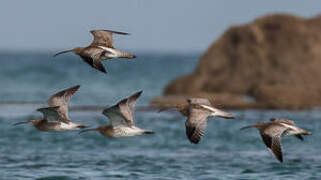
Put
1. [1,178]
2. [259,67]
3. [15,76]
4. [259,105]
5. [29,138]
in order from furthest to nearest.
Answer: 1. [15,76]
2. [259,67]
3. [259,105]
4. [29,138]
5. [1,178]

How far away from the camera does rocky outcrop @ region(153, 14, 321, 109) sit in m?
45.9

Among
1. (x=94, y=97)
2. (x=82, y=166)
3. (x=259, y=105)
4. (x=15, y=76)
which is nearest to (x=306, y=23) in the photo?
(x=259, y=105)

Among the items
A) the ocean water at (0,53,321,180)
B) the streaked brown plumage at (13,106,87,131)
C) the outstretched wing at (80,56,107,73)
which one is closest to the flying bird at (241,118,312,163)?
the ocean water at (0,53,321,180)

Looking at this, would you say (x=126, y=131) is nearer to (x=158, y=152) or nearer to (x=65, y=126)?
(x=65, y=126)

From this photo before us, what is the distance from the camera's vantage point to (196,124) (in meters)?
20.0

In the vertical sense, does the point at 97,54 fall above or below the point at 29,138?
above

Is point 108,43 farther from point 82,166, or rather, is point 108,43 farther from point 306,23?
point 306,23

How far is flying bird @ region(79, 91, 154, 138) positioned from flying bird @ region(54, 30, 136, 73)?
109cm

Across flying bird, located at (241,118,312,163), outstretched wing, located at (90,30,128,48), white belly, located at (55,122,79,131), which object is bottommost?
flying bird, located at (241,118,312,163)

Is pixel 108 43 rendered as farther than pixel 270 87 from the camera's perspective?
No

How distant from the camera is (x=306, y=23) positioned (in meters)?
47.6

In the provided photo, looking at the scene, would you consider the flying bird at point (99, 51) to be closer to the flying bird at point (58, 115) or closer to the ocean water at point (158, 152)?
the flying bird at point (58, 115)

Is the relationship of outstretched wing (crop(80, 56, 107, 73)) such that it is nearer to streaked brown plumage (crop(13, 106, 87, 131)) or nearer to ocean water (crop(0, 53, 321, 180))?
streaked brown plumage (crop(13, 106, 87, 131))

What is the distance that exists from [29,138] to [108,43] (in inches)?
528
